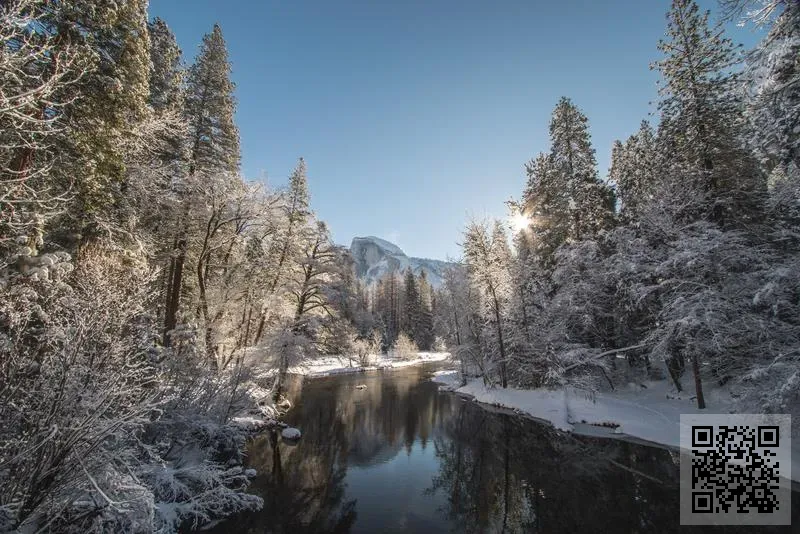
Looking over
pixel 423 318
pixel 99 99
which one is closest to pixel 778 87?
pixel 99 99

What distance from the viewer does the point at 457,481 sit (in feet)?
40.1

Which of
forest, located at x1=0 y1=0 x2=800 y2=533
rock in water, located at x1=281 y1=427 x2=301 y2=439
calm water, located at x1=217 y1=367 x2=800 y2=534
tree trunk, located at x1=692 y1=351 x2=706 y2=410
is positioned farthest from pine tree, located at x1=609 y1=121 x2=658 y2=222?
rock in water, located at x1=281 y1=427 x2=301 y2=439

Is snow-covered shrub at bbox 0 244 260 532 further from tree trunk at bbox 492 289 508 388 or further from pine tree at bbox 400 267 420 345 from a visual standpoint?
pine tree at bbox 400 267 420 345

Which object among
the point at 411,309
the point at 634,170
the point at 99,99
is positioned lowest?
the point at 411,309

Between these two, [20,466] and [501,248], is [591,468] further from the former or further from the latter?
[501,248]

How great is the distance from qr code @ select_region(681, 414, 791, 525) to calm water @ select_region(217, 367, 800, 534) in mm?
405

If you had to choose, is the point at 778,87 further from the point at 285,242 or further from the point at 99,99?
the point at 285,242

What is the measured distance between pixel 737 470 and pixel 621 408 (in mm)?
6756

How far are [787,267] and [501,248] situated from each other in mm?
16453

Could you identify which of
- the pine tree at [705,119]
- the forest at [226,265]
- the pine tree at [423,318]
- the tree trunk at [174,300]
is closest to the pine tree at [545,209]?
the forest at [226,265]

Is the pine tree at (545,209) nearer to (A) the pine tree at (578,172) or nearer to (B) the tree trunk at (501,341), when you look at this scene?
(A) the pine tree at (578,172)

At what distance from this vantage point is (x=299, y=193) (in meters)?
23.2

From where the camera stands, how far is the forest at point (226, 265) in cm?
537

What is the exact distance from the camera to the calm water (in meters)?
9.13
